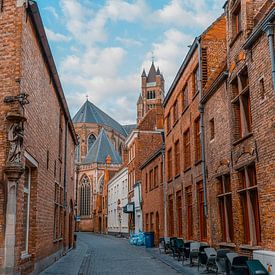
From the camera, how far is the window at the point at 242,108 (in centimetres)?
1188

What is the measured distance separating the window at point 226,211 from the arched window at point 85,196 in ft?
178

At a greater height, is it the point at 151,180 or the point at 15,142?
the point at 151,180

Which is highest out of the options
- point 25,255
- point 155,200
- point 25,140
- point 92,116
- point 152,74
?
point 152,74

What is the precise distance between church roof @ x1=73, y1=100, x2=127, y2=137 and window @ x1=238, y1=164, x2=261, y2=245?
71502 mm

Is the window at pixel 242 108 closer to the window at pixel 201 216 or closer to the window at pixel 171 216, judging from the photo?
the window at pixel 201 216

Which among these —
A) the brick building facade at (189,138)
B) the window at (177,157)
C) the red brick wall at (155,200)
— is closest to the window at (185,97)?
the brick building facade at (189,138)

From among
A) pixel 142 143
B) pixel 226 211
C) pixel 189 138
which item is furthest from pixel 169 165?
pixel 142 143

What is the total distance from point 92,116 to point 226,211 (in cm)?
7208

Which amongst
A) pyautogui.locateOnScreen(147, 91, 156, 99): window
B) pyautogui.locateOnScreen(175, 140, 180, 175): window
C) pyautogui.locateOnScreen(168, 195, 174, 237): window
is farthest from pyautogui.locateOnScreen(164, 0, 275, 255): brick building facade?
pyautogui.locateOnScreen(147, 91, 156, 99): window

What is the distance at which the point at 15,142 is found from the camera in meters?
9.28

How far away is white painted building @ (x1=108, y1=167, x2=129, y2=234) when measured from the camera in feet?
144

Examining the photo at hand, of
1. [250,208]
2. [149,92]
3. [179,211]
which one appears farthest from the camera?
[149,92]

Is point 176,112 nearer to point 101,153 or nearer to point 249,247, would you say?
point 249,247

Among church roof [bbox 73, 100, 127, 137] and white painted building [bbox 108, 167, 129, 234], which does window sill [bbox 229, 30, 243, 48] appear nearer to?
white painted building [bbox 108, 167, 129, 234]
